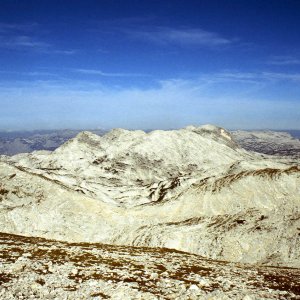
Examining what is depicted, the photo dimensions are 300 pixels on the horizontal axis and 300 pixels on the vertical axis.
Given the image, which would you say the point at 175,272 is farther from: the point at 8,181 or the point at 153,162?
the point at 153,162

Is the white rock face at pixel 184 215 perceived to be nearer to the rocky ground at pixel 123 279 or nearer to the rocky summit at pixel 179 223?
the rocky summit at pixel 179 223

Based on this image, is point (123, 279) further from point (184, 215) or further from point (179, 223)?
point (184, 215)

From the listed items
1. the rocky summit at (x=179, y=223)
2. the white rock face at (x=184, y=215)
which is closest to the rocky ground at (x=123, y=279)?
the rocky summit at (x=179, y=223)

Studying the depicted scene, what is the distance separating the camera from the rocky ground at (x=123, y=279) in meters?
22.7

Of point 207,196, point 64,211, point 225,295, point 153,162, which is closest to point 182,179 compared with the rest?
point 207,196

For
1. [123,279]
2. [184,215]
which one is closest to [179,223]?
[184,215]

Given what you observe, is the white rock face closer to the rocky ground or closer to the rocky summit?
the rocky summit

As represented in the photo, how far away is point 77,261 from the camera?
3136cm

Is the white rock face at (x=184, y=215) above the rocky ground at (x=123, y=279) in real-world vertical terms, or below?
below

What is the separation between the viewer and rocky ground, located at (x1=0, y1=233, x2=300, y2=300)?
22656mm

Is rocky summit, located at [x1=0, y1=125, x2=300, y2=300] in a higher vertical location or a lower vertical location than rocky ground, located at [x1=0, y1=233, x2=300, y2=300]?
lower

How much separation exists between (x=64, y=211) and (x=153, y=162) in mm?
126434

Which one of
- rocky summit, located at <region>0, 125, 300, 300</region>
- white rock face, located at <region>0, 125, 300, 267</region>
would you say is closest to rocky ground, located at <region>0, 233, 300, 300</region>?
rocky summit, located at <region>0, 125, 300, 300</region>

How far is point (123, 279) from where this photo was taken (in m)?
25.8
